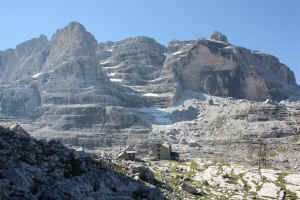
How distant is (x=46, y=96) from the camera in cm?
16412

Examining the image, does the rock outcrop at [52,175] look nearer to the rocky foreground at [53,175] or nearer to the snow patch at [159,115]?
the rocky foreground at [53,175]

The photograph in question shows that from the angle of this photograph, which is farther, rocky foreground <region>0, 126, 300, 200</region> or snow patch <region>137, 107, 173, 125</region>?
snow patch <region>137, 107, 173, 125</region>

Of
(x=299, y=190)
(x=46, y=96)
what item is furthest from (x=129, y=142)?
(x=299, y=190)

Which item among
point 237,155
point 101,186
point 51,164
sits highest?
point 51,164

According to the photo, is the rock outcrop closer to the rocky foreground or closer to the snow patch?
the rocky foreground

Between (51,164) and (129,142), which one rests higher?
(51,164)

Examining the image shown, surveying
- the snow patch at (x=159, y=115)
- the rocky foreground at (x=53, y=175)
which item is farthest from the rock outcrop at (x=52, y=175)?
the snow patch at (x=159, y=115)

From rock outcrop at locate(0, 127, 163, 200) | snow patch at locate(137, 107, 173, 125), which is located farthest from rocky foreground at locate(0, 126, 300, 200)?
snow patch at locate(137, 107, 173, 125)

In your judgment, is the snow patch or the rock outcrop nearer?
the rock outcrop

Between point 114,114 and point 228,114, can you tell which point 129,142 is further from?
point 228,114

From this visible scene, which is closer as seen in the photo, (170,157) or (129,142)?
(170,157)

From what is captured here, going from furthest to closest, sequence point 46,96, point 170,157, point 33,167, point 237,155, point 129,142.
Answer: point 46,96 < point 129,142 < point 237,155 < point 170,157 < point 33,167

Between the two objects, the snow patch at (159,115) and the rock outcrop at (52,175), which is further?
the snow patch at (159,115)

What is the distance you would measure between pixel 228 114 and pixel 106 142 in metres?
53.4
